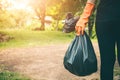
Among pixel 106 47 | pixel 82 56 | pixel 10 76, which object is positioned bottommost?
pixel 10 76

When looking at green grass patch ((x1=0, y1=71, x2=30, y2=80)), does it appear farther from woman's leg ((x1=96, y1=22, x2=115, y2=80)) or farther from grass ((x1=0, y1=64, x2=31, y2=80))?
woman's leg ((x1=96, y1=22, x2=115, y2=80))

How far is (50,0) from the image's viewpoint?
4319cm

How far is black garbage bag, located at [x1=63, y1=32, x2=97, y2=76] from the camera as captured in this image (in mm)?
4391

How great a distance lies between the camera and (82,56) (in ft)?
14.4

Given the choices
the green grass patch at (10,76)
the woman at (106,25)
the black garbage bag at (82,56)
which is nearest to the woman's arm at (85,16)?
the woman at (106,25)

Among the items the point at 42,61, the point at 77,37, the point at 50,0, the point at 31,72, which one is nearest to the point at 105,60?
the point at 77,37

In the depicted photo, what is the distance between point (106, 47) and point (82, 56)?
310mm

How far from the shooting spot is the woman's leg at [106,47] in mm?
4227

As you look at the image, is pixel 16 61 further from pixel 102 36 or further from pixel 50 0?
pixel 50 0

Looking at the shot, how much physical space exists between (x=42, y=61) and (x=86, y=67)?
22.5 feet

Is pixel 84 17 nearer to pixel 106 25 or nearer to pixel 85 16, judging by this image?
pixel 85 16

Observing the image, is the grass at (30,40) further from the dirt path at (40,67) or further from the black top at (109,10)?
the black top at (109,10)

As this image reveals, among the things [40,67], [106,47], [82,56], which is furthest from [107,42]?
[40,67]

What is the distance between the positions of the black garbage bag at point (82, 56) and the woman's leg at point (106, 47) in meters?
0.13
